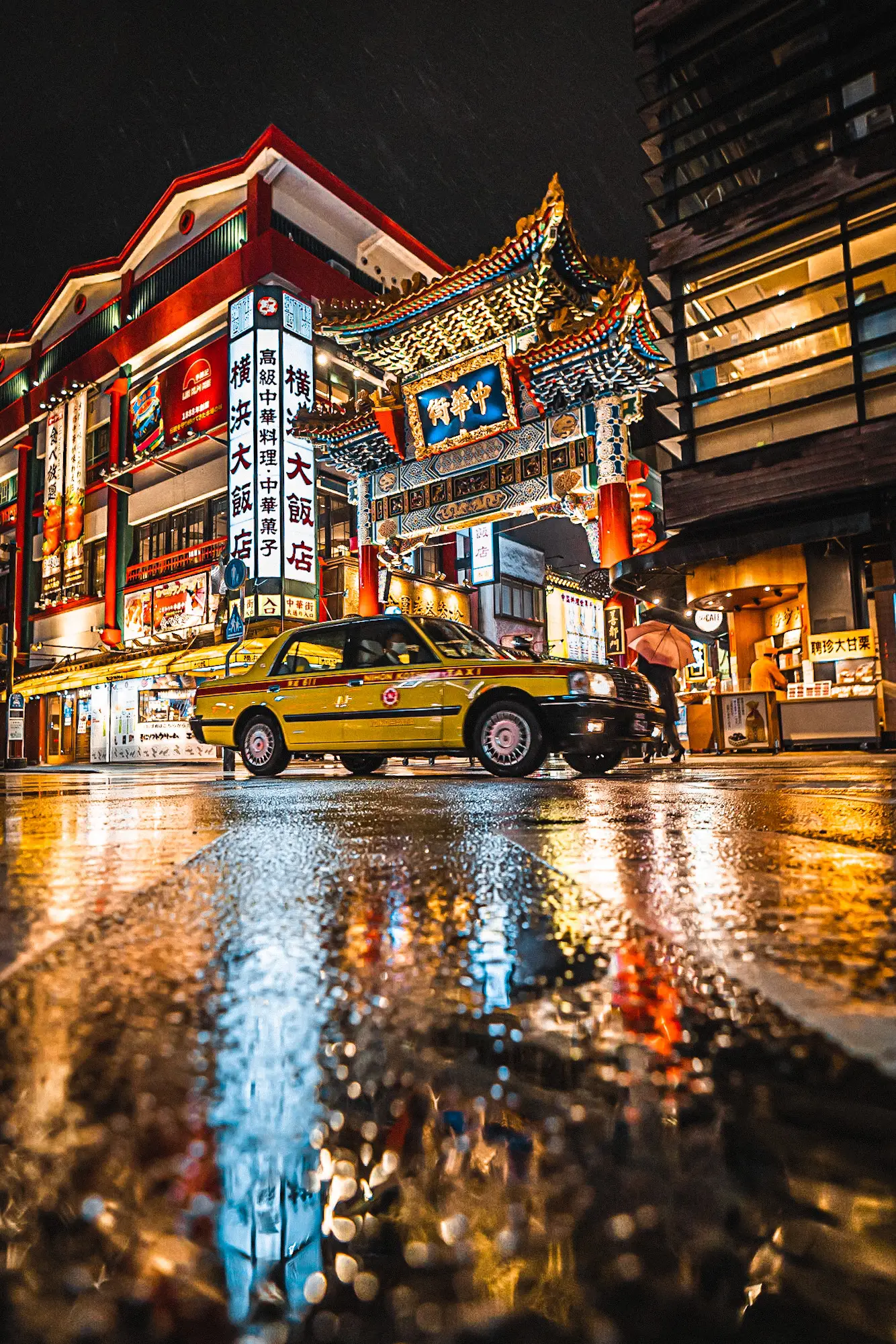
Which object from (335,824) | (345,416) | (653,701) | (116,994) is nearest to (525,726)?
(653,701)

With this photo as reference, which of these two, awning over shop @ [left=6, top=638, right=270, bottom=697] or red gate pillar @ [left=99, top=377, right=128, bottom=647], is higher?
red gate pillar @ [left=99, top=377, right=128, bottom=647]

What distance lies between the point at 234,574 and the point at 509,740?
13.3 metres

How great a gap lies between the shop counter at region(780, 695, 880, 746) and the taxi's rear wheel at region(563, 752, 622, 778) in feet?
21.4

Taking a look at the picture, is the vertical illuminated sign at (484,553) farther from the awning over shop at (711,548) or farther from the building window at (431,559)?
the building window at (431,559)

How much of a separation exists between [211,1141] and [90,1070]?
0.48ft

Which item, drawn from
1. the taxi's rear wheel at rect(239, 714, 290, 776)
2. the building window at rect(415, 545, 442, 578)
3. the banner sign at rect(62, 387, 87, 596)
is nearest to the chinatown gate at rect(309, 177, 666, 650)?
the building window at rect(415, 545, 442, 578)

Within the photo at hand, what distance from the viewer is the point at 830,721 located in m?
12.7

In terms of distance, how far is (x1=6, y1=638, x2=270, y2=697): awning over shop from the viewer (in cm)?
1958

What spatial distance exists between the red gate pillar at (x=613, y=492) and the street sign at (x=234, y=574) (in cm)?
859

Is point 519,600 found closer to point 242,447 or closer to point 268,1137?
point 242,447

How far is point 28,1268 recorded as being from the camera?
275 millimetres

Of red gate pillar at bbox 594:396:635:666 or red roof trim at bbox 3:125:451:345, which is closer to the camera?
red gate pillar at bbox 594:396:635:666

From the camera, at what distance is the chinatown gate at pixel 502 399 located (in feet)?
49.0

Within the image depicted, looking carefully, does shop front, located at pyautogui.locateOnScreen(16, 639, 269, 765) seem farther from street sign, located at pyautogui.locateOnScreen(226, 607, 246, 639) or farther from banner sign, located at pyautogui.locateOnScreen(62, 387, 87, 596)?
banner sign, located at pyautogui.locateOnScreen(62, 387, 87, 596)
